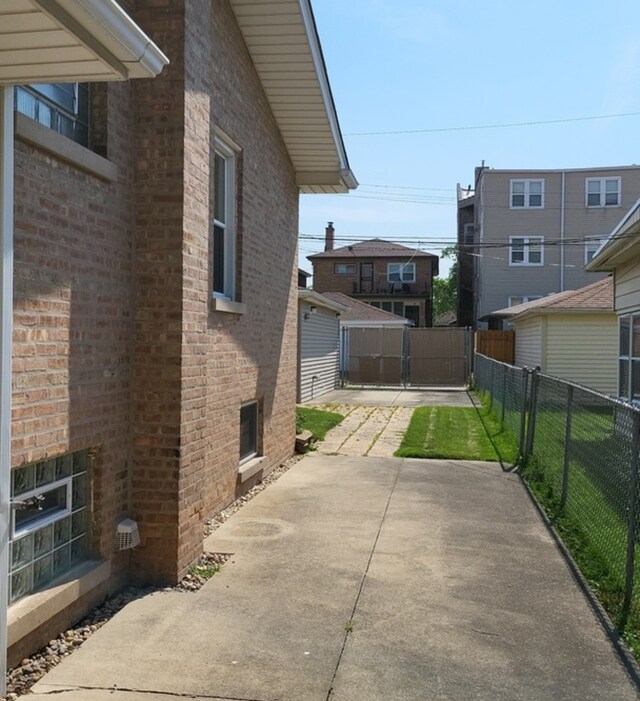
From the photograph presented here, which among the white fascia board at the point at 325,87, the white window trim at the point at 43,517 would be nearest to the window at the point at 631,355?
the white fascia board at the point at 325,87

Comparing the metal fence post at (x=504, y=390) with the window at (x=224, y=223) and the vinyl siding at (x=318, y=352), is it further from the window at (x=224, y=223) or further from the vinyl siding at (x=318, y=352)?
the window at (x=224, y=223)

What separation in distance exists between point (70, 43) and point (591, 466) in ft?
20.9

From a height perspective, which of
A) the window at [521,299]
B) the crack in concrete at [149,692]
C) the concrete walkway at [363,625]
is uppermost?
the window at [521,299]

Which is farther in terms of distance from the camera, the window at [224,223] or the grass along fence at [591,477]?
the window at [224,223]

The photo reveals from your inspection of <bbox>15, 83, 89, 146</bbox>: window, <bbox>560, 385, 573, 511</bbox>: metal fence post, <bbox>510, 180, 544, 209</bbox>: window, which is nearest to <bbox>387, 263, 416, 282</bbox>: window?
<bbox>510, 180, 544, 209</bbox>: window

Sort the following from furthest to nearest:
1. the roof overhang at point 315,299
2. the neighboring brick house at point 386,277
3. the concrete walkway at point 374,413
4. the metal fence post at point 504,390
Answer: the neighboring brick house at point 386,277 → the roof overhang at point 315,299 → the metal fence post at point 504,390 → the concrete walkway at point 374,413

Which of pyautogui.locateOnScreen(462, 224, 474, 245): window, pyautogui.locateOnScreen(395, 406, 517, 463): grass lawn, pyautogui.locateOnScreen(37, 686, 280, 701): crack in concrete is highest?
pyautogui.locateOnScreen(462, 224, 474, 245): window

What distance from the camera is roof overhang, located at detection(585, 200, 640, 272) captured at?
9.33 metres

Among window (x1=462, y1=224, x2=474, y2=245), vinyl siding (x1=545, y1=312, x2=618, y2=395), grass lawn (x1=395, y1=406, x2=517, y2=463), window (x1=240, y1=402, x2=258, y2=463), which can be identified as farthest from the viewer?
window (x1=462, y1=224, x2=474, y2=245)

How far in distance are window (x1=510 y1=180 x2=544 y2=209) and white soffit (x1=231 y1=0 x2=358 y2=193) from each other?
26.4 metres

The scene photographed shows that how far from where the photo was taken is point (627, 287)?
39.2ft

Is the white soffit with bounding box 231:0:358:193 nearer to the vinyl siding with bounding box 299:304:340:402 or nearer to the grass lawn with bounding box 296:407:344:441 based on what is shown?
the grass lawn with bounding box 296:407:344:441

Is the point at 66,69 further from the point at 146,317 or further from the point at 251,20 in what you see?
the point at 251,20

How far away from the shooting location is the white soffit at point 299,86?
7578mm
